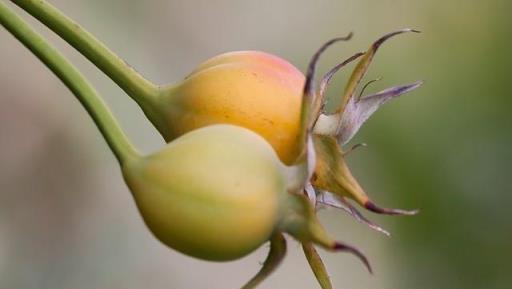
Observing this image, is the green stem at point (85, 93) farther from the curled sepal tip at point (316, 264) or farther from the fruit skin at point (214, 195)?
the curled sepal tip at point (316, 264)

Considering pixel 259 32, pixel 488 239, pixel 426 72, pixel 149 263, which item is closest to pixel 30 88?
pixel 149 263

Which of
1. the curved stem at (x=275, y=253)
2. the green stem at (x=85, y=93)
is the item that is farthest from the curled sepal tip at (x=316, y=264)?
the green stem at (x=85, y=93)

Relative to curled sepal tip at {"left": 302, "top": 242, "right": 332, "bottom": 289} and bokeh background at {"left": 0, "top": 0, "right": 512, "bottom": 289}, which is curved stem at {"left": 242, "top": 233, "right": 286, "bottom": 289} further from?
bokeh background at {"left": 0, "top": 0, "right": 512, "bottom": 289}

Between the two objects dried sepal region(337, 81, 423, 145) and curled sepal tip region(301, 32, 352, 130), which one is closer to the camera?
curled sepal tip region(301, 32, 352, 130)

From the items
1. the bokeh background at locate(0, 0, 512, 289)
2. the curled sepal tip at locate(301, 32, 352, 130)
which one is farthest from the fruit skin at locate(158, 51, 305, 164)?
the bokeh background at locate(0, 0, 512, 289)

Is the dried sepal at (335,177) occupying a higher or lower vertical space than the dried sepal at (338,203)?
higher

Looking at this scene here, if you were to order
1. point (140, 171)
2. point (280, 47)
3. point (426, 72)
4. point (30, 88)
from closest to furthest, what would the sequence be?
point (140, 171)
point (30, 88)
point (280, 47)
point (426, 72)

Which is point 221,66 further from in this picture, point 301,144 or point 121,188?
point 121,188
